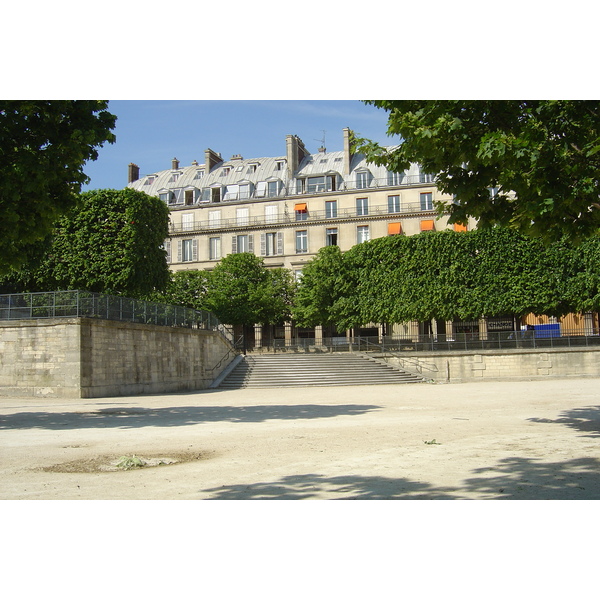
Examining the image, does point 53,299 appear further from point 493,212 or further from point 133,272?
point 493,212

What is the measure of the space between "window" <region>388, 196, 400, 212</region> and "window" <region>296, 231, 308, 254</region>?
726 cm

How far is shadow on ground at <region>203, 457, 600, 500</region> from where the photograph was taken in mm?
5395

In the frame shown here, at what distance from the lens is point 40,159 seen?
432 inches

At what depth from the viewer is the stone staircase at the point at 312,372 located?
28.9 metres

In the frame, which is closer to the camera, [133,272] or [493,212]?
[493,212]

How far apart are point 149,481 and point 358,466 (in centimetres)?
235

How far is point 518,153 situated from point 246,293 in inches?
1503

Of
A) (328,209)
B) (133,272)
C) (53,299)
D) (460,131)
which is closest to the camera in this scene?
(460,131)

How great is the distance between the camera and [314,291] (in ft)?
136

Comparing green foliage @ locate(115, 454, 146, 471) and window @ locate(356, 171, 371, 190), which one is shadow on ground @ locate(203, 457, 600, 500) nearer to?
green foliage @ locate(115, 454, 146, 471)

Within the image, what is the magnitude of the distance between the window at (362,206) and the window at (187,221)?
48.0 feet

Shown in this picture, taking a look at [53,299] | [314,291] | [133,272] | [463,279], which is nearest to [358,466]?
[53,299]

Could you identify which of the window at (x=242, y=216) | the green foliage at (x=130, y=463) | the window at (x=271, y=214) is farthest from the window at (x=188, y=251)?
the green foliage at (x=130, y=463)

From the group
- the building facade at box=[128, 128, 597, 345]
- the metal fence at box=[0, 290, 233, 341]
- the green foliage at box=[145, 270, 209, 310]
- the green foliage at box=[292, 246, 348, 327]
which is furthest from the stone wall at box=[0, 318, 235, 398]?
the building facade at box=[128, 128, 597, 345]
